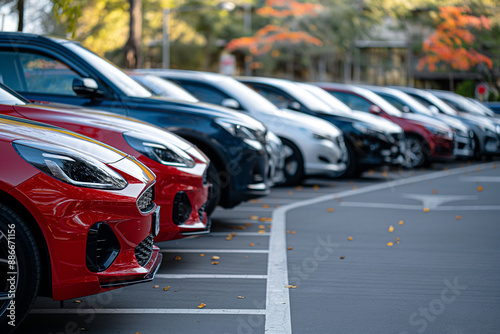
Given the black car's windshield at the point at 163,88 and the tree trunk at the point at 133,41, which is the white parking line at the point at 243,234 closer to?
the black car's windshield at the point at 163,88

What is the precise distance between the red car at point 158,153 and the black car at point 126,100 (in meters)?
1.13

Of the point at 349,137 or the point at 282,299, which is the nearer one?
the point at 282,299

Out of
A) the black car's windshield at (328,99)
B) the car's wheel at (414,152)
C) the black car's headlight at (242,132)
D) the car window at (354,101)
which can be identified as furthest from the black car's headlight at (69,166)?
the car's wheel at (414,152)

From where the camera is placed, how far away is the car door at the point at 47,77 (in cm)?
709

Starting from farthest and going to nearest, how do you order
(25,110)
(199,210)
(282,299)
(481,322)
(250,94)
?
(250,94) < (199,210) < (25,110) < (282,299) < (481,322)

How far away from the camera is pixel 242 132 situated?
7.70m

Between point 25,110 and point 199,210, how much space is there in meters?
1.52

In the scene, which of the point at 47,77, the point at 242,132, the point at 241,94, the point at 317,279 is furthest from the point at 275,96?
the point at 317,279

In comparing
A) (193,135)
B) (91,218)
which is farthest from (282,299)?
(193,135)

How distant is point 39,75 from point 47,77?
8 cm

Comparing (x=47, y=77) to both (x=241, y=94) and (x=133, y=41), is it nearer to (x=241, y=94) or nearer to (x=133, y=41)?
(x=241, y=94)

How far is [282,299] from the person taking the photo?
4.98 meters

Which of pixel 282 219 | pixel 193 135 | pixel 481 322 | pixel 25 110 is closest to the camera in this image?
pixel 481 322

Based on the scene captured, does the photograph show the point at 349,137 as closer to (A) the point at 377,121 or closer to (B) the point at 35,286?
(A) the point at 377,121
